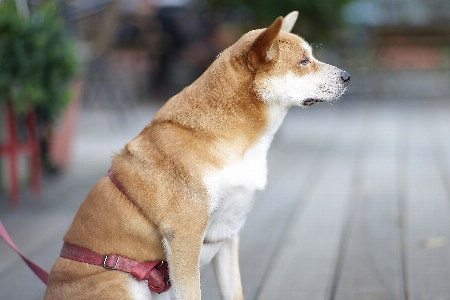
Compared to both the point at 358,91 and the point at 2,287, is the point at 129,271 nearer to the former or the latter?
the point at 2,287

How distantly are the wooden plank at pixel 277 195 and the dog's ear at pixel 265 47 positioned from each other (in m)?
1.23

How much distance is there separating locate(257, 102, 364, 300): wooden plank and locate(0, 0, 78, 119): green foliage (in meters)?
1.97

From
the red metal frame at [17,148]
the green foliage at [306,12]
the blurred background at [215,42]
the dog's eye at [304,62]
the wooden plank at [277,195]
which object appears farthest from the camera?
the blurred background at [215,42]

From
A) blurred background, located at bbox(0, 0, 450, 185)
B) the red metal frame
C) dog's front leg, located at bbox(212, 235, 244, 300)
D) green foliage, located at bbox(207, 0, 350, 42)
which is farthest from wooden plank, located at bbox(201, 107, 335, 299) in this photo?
the red metal frame

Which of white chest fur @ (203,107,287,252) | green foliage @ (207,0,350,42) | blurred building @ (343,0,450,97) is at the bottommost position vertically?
blurred building @ (343,0,450,97)

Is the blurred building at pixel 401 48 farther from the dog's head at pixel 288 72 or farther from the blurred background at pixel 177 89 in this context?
the dog's head at pixel 288 72

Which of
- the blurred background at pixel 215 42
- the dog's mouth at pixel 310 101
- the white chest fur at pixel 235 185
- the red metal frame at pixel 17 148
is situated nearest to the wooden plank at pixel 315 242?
the white chest fur at pixel 235 185

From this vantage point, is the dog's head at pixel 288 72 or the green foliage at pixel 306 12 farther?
the green foliage at pixel 306 12

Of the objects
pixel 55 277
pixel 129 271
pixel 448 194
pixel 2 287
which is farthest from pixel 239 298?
pixel 448 194

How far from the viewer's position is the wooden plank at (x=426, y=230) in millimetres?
3020

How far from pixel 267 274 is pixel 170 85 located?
744cm

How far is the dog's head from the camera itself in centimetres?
224

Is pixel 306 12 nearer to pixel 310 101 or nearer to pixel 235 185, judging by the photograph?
pixel 310 101

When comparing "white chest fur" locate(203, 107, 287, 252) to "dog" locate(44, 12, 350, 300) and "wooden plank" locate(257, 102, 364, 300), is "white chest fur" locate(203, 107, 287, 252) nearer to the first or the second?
"dog" locate(44, 12, 350, 300)
